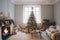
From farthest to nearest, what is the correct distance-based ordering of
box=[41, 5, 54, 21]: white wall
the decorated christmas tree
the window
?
the window < box=[41, 5, 54, 21]: white wall < the decorated christmas tree

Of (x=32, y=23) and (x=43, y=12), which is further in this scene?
(x=43, y=12)

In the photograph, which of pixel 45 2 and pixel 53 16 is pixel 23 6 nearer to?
pixel 45 2

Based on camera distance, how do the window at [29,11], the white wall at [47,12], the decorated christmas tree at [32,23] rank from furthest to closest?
the window at [29,11], the white wall at [47,12], the decorated christmas tree at [32,23]

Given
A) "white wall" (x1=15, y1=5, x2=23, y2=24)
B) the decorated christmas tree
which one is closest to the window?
"white wall" (x1=15, y1=5, x2=23, y2=24)

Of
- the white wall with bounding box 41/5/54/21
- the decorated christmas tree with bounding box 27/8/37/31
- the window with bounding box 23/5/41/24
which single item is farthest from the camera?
the window with bounding box 23/5/41/24

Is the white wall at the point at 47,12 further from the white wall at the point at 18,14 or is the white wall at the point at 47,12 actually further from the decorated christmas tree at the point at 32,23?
the white wall at the point at 18,14

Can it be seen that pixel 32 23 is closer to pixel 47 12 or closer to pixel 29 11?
pixel 29 11

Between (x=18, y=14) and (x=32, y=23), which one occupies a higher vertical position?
(x=18, y=14)

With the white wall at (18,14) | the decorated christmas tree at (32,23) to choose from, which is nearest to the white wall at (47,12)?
the decorated christmas tree at (32,23)

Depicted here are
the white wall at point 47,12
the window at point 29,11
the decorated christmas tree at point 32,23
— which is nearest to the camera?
the decorated christmas tree at point 32,23

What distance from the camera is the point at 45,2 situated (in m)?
11.2

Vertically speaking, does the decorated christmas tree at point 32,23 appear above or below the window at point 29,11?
below

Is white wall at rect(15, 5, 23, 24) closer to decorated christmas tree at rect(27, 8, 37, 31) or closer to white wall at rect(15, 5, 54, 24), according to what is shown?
white wall at rect(15, 5, 54, 24)

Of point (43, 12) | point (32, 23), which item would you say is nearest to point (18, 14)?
point (32, 23)
